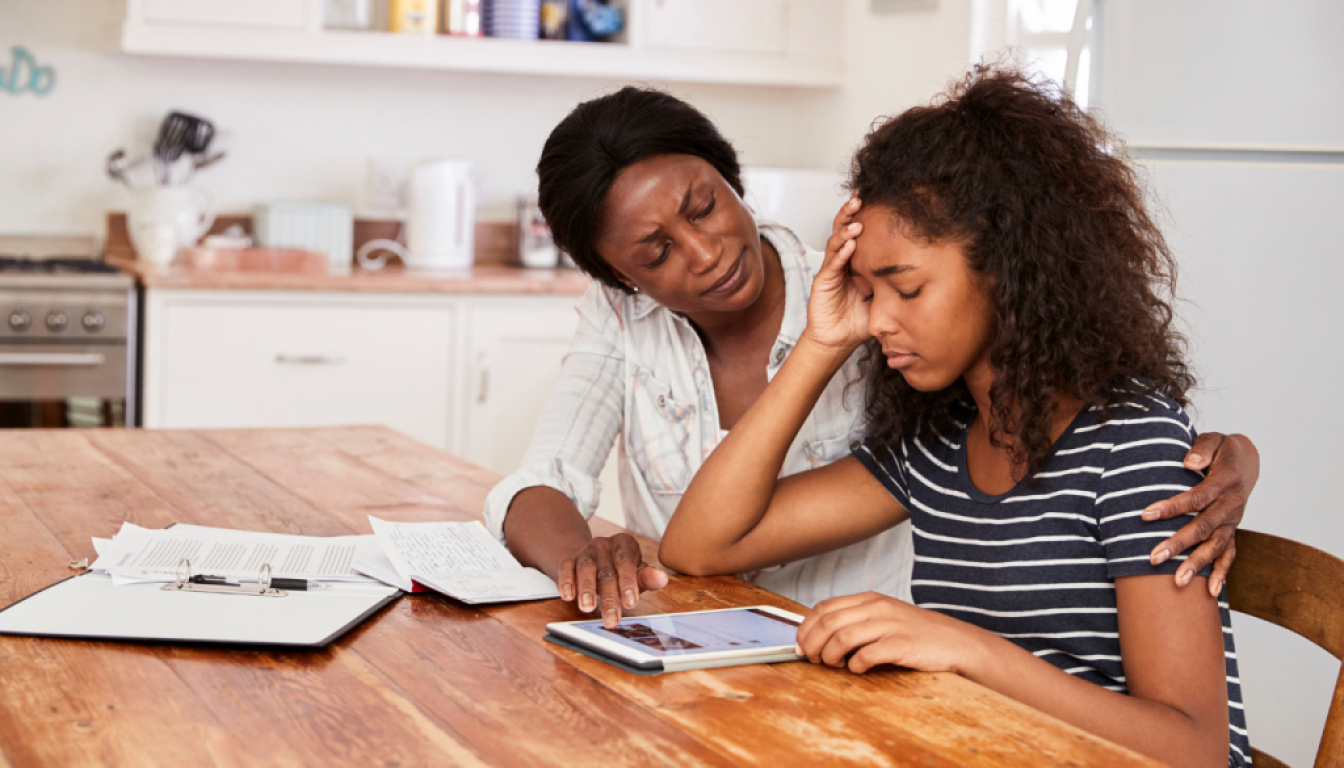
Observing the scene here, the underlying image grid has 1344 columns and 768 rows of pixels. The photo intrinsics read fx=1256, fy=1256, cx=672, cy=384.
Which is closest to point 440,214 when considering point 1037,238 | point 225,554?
point 225,554

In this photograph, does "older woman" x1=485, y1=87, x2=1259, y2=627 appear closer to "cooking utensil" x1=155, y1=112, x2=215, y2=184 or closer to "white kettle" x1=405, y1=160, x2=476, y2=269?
"white kettle" x1=405, y1=160, x2=476, y2=269

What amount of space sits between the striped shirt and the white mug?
1.98m

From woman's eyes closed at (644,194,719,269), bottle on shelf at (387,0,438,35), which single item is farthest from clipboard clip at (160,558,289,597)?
bottle on shelf at (387,0,438,35)

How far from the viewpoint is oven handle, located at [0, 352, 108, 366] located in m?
2.87

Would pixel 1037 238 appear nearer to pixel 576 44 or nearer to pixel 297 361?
pixel 297 361

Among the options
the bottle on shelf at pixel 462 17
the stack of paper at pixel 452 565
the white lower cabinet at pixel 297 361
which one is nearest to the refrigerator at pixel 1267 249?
the stack of paper at pixel 452 565

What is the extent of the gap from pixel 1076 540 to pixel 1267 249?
114cm

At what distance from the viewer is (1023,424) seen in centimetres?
118

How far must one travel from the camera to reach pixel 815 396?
1341mm

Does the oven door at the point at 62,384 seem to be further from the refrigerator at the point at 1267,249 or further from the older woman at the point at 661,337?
the refrigerator at the point at 1267,249

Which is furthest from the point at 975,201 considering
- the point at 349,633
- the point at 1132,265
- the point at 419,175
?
the point at 419,175

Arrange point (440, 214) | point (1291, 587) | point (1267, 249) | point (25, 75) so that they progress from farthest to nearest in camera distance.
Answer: point (440, 214) → point (25, 75) → point (1267, 249) → point (1291, 587)

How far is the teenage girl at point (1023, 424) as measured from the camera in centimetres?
102

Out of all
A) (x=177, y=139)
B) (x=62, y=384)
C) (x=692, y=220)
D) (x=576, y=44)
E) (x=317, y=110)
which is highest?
(x=576, y=44)
